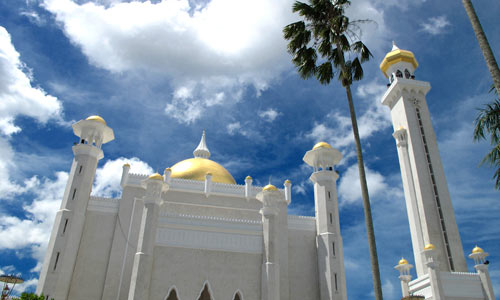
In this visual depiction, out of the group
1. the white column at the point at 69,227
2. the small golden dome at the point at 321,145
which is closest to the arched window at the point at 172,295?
the white column at the point at 69,227

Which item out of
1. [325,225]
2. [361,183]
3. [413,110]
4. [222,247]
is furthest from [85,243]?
[413,110]

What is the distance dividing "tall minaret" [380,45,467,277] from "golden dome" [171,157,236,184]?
13259mm

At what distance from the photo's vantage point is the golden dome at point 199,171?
87.3 ft

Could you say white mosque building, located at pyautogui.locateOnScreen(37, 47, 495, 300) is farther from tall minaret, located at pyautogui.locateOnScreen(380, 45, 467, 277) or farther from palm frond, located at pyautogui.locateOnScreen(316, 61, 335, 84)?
palm frond, located at pyautogui.locateOnScreen(316, 61, 335, 84)

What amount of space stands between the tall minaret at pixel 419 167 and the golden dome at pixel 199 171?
13.3m

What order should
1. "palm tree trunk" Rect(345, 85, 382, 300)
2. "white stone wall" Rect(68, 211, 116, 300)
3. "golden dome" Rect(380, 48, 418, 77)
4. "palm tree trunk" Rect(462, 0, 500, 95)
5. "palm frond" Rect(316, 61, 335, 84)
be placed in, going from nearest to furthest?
"palm tree trunk" Rect(462, 0, 500, 95)
"palm tree trunk" Rect(345, 85, 382, 300)
"palm frond" Rect(316, 61, 335, 84)
"white stone wall" Rect(68, 211, 116, 300)
"golden dome" Rect(380, 48, 418, 77)

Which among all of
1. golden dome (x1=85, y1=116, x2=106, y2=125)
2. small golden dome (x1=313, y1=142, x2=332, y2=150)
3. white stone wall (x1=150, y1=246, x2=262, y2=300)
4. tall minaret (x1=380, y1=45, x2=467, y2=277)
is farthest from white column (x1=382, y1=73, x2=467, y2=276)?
golden dome (x1=85, y1=116, x2=106, y2=125)

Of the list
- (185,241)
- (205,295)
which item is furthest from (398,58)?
(205,295)

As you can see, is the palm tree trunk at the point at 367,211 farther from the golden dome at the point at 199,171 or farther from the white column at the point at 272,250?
the golden dome at the point at 199,171

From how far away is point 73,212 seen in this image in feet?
66.1

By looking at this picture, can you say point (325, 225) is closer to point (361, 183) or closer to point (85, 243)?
point (361, 183)

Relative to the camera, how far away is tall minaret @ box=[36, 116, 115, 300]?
1839cm

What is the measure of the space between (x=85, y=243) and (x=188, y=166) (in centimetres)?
917

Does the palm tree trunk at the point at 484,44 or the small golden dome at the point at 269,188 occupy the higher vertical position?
the small golden dome at the point at 269,188
